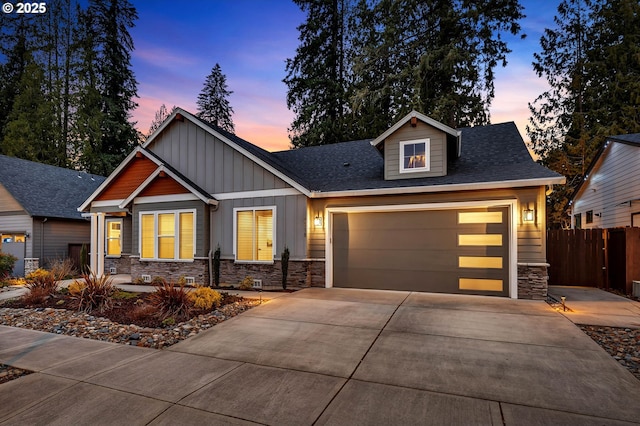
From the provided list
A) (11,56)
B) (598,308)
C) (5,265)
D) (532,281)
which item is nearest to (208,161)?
(5,265)

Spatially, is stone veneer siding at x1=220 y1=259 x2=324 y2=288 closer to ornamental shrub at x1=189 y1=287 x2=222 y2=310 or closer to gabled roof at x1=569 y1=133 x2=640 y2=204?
ornamental shrub at x1=189 y1=287 x2=222 y2=310

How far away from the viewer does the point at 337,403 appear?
3.24 m

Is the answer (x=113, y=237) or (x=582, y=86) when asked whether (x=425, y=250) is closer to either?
(x=113, y=237)

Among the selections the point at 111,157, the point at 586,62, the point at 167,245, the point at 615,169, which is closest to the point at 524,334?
the point at 167,245

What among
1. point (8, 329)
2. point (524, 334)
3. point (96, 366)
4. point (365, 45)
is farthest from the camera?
point (365, 45)

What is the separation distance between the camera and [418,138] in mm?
10062

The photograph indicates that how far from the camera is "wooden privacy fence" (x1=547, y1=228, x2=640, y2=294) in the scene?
920cm

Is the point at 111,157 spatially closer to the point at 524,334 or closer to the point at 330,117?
the point at 330,117

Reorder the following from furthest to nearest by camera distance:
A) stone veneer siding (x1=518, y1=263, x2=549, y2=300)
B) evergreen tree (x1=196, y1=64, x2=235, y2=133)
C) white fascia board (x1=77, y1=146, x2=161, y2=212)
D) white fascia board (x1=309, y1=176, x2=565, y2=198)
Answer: evergreen tree (x1=196, y1=64, x2=235, y2=133) < white fascia board (x1=77, y1=146, x2=161, y2=212) < stone veneer siding (x1=518, y1=263, x2=549, y2=300) < white fascia board (x1=309, y1=176, x2=565, y2=198)

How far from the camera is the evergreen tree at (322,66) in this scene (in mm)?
22656

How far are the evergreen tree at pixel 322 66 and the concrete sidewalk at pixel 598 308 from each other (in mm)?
16154

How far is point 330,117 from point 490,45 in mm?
10375

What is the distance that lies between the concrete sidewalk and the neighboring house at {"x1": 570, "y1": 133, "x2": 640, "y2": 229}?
14.7 feet

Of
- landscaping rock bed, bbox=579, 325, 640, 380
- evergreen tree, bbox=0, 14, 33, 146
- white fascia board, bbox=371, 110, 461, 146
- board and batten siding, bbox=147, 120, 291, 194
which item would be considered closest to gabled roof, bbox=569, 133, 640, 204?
white fascia board, bbox=371, 110, 461, 146
